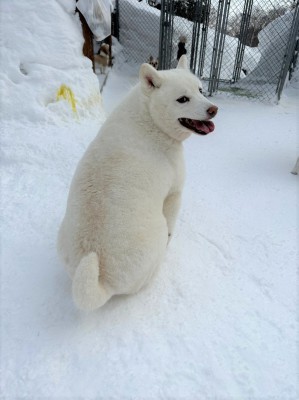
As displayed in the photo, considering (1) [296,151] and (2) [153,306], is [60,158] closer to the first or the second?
(2) [153,306]

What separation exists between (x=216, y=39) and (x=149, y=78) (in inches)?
213

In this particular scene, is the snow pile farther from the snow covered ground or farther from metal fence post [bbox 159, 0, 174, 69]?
metal fence post [bbox 159, 0, 174, 69]

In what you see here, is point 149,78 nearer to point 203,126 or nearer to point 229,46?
point 203,126

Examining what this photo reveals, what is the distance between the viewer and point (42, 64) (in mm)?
4246

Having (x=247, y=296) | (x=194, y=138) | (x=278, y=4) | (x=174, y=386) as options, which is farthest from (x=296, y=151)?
(x=278, y=4)

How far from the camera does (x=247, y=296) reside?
6.97ft

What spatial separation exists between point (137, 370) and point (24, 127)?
288 cm

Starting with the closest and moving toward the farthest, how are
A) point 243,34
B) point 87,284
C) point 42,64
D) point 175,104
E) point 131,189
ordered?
1. point 87,284
2. point 131,189
3. point 175,104
4. point 42,64
5. point 243,34

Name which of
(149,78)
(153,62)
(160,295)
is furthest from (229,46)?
(160,295)

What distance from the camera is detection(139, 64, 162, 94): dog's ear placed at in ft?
6.59

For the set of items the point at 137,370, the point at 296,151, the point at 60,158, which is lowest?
the point at 296,151

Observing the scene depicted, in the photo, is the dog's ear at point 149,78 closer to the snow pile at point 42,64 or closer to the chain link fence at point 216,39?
the snow pile at point 42,64

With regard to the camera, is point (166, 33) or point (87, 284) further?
point (166, 33)

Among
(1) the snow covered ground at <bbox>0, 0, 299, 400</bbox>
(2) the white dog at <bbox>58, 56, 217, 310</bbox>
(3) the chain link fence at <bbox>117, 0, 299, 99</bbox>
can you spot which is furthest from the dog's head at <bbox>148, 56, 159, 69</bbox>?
(2) the white dog at <bbox>58, 56, 217, 310</bbox>
